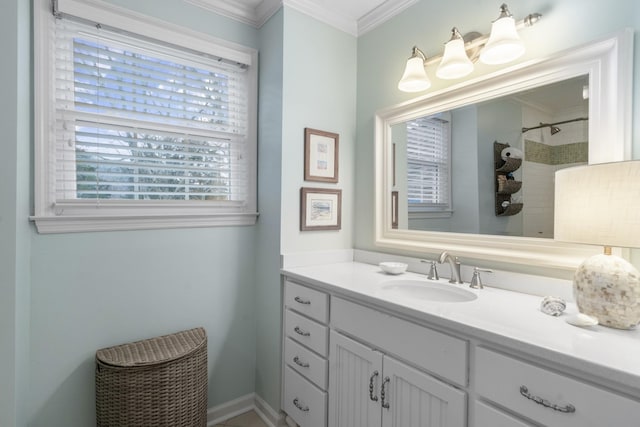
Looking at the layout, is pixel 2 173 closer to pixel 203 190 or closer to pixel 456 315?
pixel 203 190

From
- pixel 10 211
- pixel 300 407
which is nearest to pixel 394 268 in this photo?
pixel 300 407

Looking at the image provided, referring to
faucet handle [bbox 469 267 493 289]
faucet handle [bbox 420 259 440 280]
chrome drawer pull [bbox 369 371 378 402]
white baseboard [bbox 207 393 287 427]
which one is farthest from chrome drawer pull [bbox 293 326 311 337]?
faucet handle [bbox 469 267 493 289]

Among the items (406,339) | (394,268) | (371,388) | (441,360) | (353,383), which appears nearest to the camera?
(441,360)

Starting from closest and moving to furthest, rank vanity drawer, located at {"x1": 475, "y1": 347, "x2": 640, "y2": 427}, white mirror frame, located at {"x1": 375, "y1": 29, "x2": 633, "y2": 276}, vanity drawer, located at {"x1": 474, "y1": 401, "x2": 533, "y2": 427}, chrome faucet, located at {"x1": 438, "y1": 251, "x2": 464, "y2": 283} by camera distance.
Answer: vanity drawer, located at {"x1": 475, "y1": 347, "x2": 640, "y2": 427}, vanity drawer, located at {"x1": 474, "y1": 401, "x2": 533, "y2": 427}, white mirror frame, located at {"x1": 375, "y1": 29, "x2": 633, "y2": 276}, chrome faucet, located at {"x1": 438, "y1": 251, "x2": 464, "y2": 283}

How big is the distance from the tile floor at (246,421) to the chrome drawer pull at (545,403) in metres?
1.61

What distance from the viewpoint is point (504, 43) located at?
132 centimetres

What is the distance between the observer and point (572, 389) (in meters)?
0.79

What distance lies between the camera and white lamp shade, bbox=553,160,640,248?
886mm

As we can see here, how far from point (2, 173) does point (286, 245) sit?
125 cm

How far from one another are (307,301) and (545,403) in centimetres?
106

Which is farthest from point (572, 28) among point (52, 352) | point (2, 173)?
point (52, 352)

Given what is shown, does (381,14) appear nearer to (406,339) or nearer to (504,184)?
(504,184)

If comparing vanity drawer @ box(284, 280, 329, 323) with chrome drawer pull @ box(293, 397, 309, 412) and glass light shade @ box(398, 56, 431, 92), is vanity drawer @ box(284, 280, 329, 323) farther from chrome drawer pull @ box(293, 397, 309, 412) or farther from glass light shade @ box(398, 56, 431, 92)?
glass light shade @ box(398, 56, 431, 92)

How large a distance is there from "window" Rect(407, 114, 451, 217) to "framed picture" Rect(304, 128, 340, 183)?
0.48 meters
